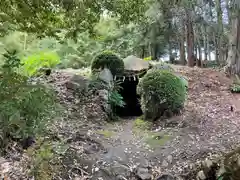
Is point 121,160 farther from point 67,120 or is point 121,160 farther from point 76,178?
point 67,120

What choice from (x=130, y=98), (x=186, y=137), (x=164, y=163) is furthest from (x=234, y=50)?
(x=164, y=163)

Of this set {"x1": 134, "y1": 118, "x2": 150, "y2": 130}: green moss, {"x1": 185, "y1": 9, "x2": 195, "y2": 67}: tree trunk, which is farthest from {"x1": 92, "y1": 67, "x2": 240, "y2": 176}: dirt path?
{"x1": 185, "y1": 9, "x2": 195, "y2": 67}: tree trunk

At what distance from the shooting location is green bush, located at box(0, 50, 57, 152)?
3458 mm

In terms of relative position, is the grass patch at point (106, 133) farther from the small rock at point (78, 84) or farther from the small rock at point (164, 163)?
the small rock at point (78, 84)

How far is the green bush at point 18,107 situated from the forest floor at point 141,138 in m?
0.41

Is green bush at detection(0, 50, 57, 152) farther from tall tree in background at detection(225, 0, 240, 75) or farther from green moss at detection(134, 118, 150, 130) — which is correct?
tall tree in background at detection(225, 0, 240, 75)

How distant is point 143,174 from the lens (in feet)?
13.7

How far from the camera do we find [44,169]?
3.52 metres

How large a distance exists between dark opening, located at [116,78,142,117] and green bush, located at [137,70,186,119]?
222 centimetres

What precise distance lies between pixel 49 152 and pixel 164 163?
178cm

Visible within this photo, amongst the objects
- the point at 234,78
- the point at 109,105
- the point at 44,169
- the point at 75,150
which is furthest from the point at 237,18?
the point at 44,169

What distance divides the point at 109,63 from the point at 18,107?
4927 millimetres

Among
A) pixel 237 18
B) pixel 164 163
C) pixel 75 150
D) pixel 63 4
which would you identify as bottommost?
pixel 164 163

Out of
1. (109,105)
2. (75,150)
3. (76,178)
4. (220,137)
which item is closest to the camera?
(76,178)
